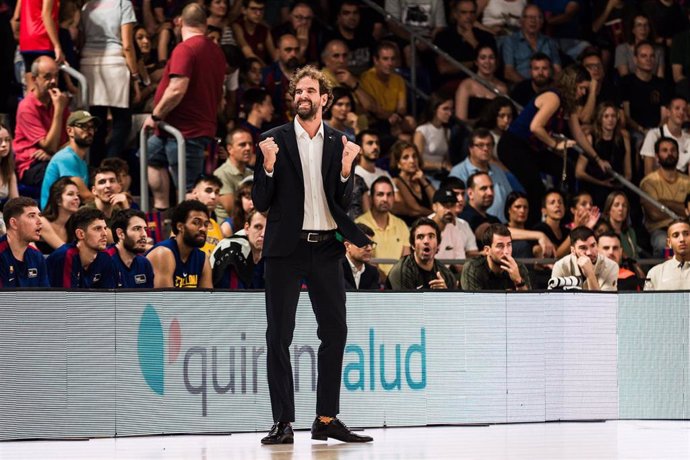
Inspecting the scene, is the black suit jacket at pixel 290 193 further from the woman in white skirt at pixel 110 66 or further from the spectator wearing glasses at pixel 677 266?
the woman in white skirt at pixel 110 66

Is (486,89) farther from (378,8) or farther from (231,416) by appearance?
(231,416)

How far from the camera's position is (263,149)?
9.89m

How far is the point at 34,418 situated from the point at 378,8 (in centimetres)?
913

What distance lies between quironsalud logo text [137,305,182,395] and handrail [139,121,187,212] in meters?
3.38

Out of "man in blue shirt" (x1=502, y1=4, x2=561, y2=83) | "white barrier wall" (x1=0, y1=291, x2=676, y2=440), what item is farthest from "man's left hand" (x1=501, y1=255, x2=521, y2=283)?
"man in blue shirt" (x1=502, y1=4, x2=561, y2=83)

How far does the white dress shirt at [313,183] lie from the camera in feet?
33.0

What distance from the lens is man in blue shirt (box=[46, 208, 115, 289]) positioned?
1191 cm

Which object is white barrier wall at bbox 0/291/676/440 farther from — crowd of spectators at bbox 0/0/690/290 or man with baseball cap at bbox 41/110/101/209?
man with baseball cap at bbox 41/110/101/209

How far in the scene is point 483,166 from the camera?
16734mm

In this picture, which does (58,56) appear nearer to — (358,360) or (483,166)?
(483,166)

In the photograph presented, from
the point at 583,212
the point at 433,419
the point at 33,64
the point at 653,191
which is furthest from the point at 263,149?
the point at 653,191

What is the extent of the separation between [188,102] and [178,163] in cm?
73

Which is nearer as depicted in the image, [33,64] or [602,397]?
[602,397]

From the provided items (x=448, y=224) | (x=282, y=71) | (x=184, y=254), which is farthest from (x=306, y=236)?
(x=282, y=71)
